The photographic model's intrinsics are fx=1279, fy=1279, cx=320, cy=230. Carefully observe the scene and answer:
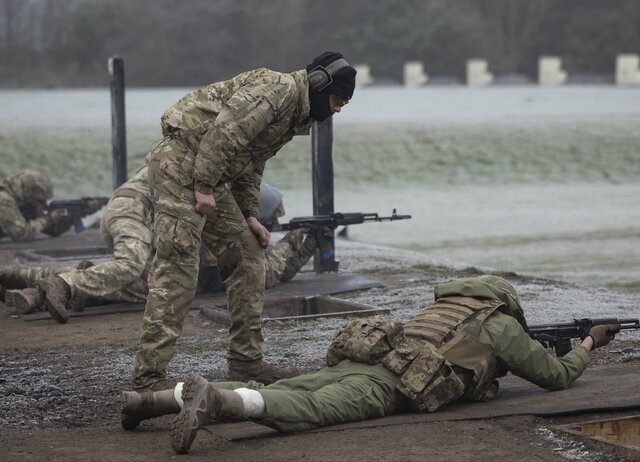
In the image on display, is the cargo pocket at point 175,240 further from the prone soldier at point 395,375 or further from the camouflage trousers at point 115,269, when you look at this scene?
the camouflage trousers at point 115,269

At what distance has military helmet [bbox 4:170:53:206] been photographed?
13859 millimetres

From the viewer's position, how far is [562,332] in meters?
6.23

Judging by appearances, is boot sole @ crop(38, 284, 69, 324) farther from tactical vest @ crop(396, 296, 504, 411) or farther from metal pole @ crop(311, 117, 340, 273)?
tactical vest @ crop(396, 296, 504, 411)

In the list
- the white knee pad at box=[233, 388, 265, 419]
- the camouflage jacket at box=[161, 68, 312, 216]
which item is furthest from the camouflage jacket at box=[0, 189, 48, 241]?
the white knee pad at box=[233, 388, 265, 419]

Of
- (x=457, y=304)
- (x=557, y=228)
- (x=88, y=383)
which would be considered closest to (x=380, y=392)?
(x=457, y=304)

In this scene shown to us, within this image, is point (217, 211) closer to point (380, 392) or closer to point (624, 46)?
point (380, 392)

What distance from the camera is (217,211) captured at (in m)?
6.39

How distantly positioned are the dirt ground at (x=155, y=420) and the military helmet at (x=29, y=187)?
16.1 ft

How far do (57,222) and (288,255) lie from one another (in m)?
5.37

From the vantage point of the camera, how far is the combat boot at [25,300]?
8.81 metres

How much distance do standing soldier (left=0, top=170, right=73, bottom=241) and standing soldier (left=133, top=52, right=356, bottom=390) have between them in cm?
788

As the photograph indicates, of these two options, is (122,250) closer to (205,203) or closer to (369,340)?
(205,203)

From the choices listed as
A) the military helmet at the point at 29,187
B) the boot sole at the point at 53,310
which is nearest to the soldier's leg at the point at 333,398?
the boot sole at the point at 53,310

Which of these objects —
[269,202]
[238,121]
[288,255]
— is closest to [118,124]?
[288,255]
